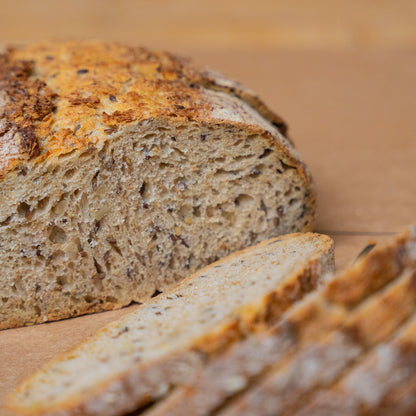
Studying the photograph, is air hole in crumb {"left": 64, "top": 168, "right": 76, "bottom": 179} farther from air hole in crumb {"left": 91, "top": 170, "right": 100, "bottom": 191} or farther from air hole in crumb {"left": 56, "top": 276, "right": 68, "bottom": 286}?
air hole in crumb {"left": 56, "top": 276, "right": 68, "bottom": 286}

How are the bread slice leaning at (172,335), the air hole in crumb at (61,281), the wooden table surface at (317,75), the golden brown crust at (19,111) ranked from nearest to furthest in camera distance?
the bread slice leaning at (172,335) < the golden brown crust at (19,111) < the air hole in crumb at (61,281) < the wooden table surface at (317,75)

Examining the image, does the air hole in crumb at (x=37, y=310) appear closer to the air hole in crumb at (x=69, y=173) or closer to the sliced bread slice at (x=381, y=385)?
the air hole in crumb at (x=69, y=173)

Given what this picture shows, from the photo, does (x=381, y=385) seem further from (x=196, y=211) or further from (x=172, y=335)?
(x=196, y=211)

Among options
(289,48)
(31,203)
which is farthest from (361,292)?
(289,48)

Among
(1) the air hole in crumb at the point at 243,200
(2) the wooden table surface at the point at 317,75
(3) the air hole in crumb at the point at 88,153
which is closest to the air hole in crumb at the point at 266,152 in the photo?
(1) the air hole in crumb at the point at 243,200

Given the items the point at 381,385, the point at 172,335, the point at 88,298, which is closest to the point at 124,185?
the point at 88,298

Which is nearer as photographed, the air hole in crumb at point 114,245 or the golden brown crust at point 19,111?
the golden brown crust at point 19,111
